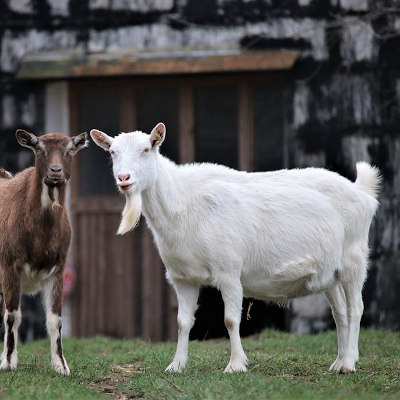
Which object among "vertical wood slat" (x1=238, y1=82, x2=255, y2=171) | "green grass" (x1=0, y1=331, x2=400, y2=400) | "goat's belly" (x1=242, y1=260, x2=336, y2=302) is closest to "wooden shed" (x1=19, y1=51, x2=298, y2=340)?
"vertical wood slat" (x1=238, y1=82, x2=255, y2=171)

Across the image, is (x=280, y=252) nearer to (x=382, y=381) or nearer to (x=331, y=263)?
(x=331, y=263)

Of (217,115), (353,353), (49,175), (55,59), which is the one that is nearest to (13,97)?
(55,59)

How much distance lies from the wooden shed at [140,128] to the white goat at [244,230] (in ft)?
15.2

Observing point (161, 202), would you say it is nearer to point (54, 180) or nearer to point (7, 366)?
point (54, 180)

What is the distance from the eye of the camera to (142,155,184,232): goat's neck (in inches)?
352

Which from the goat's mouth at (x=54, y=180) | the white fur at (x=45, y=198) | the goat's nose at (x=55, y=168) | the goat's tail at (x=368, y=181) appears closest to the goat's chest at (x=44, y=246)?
the white fur at (x=45, y=198)

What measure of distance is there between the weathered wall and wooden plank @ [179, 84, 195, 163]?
67 cm

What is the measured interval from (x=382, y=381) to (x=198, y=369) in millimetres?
1505

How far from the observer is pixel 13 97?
14719mm

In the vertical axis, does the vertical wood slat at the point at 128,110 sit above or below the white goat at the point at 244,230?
above

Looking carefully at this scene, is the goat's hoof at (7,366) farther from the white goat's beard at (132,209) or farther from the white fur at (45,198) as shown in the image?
the white goat's beard at (132,209)

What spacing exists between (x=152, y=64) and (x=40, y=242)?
5.45 m

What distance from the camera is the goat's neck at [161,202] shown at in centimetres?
895

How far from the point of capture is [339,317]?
31.1ft
